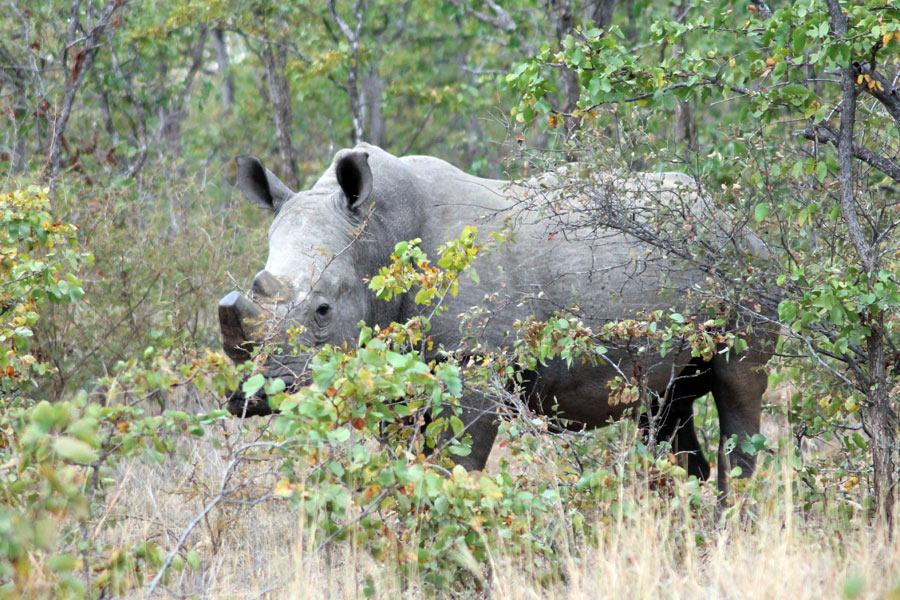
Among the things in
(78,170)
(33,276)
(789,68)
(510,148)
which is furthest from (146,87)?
(789,68)

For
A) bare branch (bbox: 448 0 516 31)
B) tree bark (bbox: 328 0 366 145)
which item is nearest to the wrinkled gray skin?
tree bark (bbox: 328 0 366 145)

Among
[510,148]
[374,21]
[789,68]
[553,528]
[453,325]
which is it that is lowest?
[553,528]

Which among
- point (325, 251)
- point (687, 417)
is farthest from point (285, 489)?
point (687, 417)

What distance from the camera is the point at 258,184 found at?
22.1 ft

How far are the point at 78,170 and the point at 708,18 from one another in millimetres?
8190

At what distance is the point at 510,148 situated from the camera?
5559 millimetres

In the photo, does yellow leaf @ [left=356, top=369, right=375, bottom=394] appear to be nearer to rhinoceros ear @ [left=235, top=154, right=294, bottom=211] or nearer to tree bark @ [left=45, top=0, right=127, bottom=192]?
rhinoceros ear @ [left=235, top=154, right=294, bottom=211]

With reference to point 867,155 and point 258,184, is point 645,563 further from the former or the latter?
point 258,184

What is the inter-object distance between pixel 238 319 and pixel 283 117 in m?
6.93

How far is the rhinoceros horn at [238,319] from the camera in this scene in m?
5.50

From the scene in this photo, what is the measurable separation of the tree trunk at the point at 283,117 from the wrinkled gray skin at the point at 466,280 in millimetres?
5152

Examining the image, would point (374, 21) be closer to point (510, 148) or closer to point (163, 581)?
point (510, 148)

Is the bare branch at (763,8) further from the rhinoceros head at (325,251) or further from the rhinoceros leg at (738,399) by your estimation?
the rhinoceros head at (325,251)

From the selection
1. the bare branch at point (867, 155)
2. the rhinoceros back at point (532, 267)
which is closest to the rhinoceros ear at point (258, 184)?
the rhinoceros back at point (532, 267)
